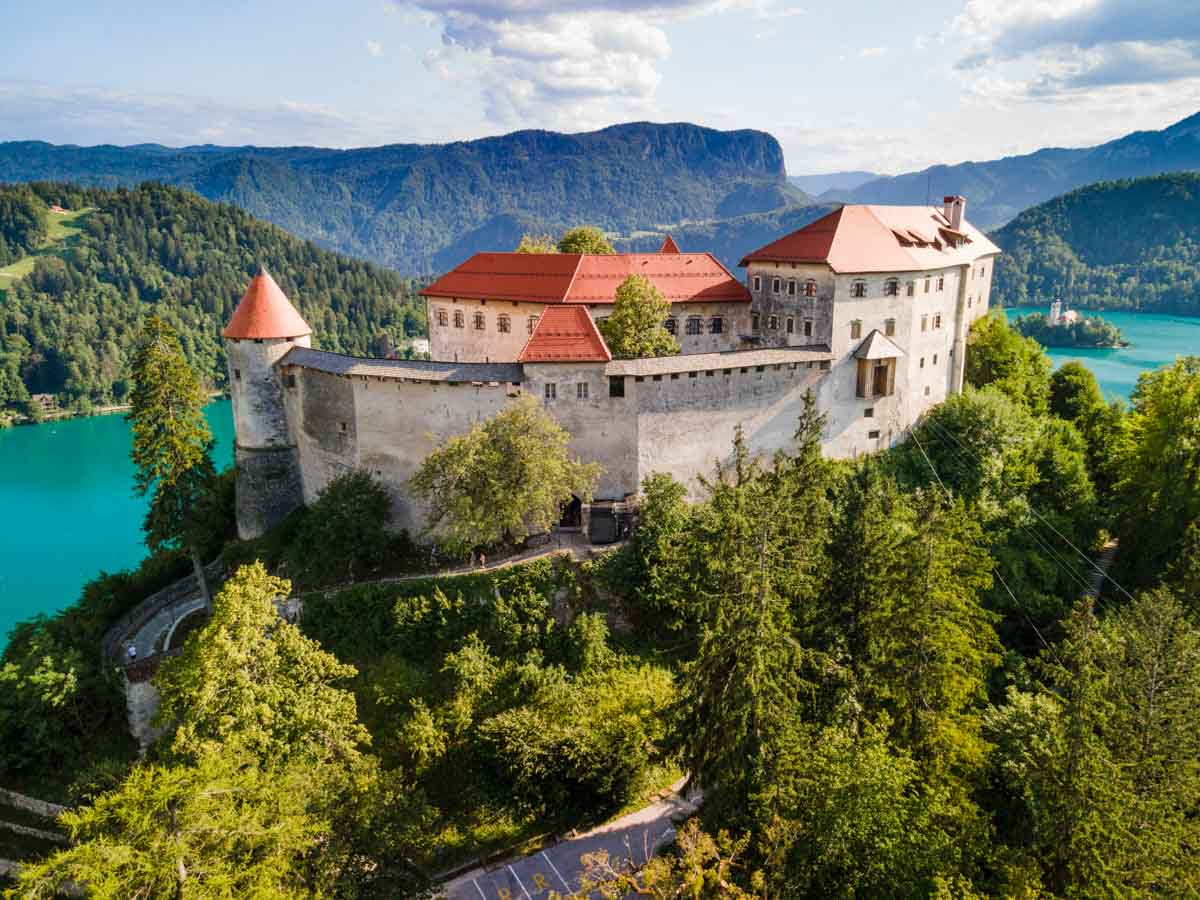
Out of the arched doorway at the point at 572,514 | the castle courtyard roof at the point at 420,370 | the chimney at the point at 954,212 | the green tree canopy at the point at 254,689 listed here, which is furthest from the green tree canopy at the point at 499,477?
the chimney at the point at 954,212

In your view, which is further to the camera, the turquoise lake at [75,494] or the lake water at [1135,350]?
the lake water at [1135,350]

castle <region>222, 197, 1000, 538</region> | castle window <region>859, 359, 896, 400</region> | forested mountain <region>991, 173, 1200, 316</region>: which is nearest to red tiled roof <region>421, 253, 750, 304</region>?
castle <region>222, 197, 1000, 538</region>

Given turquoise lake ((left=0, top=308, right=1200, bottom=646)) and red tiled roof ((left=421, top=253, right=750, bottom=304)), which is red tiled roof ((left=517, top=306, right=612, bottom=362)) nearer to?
A: red tiled roof ((left=421, top=253, right=750, bottom=304))

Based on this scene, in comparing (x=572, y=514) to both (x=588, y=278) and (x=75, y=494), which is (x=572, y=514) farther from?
(x=75, y=494)

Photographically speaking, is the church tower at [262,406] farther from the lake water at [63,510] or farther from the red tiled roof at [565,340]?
the lake water at [63,510]

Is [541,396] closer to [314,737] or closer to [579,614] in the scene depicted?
[579,614]

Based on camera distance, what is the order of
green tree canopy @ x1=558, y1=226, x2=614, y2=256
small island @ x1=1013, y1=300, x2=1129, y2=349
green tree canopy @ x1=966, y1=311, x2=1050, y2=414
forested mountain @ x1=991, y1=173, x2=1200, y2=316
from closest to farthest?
green tree canopy @ x1=966, y1=311, x2=1050, y2=414, green tree canopy @ x1=558, y1=226, x2=614, y2=256, small island @ x1=1013, y1=300, x2=1129, y2=349, forested mountain @ x1=991, y1=173, x2=1200, y2=316

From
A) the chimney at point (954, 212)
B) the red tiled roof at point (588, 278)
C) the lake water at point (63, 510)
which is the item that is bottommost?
the lake water at point (63, 510)
